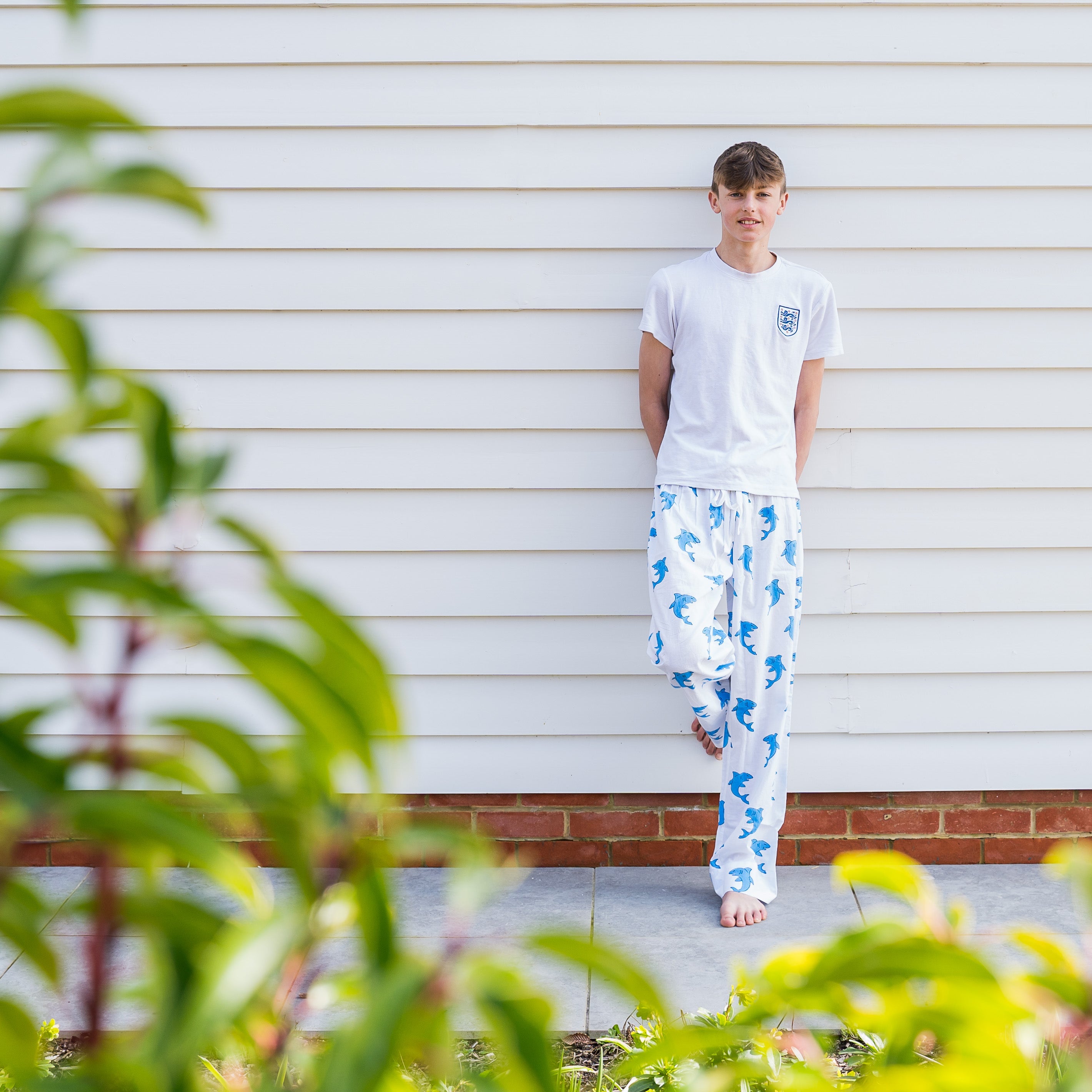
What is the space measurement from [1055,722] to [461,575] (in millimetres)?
1618

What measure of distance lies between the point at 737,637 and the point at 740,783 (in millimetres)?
368

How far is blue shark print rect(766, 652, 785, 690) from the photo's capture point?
2680 mm

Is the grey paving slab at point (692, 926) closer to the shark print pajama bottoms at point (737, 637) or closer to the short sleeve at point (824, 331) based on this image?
the shark print pajama bottoms at point (737, 637)

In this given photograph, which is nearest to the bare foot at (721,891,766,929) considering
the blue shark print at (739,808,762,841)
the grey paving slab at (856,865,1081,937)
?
the blue shark print at (739,808,762,841)

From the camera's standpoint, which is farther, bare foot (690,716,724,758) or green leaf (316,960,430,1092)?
bare foot (690,716,724,758)

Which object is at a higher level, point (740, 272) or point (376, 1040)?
point (740, 272)

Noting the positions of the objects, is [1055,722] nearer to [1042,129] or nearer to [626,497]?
[626,497]

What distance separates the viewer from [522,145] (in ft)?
8.84

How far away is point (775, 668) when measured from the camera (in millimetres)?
2688

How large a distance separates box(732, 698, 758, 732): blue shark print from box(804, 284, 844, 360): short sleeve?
857 mm

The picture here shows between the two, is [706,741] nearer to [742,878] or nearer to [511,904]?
[742,878]

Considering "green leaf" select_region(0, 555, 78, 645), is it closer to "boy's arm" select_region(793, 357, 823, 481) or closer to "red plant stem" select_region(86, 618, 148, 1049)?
"red plant stem" select_region(86, 618, 148, 1049)

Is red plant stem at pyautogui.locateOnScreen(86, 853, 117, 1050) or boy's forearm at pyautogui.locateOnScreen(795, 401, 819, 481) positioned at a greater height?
boy's forearm at pyautogui.locateOnScreen(795, 401, 819, 481)

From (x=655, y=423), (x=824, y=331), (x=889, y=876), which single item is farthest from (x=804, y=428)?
(x=889, y=876)
